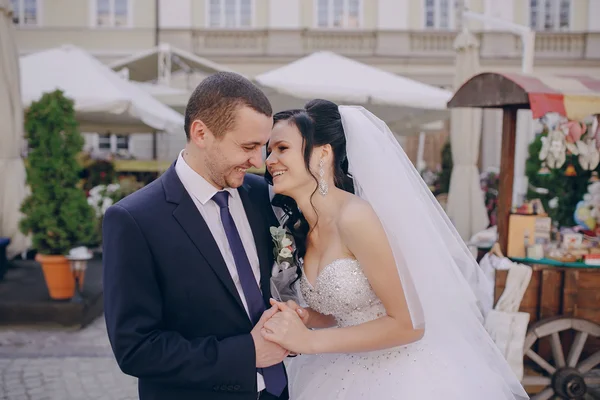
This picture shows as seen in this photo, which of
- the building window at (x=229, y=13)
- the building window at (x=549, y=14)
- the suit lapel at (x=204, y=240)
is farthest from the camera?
the building window at (x=549, y=14)

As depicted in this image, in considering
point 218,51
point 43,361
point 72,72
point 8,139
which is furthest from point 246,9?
point 43,361

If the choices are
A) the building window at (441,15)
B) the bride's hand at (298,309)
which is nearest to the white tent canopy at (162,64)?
the building window at (441,15)

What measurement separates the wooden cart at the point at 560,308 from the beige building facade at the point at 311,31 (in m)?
13.8

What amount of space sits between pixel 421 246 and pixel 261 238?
2.53 ft

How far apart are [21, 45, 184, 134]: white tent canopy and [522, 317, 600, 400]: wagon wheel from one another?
592cm

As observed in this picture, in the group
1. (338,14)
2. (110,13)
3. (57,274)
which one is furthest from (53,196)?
(338,14)

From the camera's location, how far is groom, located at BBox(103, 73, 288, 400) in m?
1.78

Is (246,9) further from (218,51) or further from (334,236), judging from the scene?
(334,236)

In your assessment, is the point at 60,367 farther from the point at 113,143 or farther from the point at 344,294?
the point at 113,143

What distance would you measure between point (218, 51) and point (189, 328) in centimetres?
1665

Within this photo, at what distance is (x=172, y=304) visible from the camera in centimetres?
187

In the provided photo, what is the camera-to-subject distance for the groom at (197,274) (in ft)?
5.85

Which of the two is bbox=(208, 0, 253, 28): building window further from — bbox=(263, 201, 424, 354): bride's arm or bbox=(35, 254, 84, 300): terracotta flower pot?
bbox=(263, 201, 424, 354): bride's arm

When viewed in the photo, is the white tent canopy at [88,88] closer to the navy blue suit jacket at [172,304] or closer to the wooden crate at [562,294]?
the wooden crate at [562,294]
